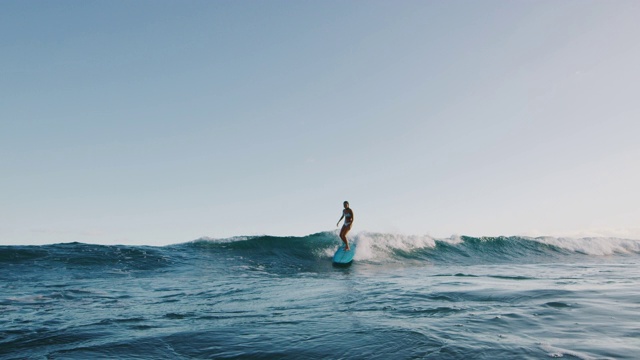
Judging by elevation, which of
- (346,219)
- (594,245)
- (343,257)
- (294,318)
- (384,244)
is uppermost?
(346,219)

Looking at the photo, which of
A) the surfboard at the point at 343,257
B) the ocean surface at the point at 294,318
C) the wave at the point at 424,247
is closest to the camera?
the ocean surface at the point at 294,318

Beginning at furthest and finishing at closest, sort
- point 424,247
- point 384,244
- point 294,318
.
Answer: point 424,247
point 384,244
point 294,318

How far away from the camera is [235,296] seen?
7.23m

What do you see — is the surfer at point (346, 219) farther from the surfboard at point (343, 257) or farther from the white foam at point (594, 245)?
the white foam at point (594, 245)

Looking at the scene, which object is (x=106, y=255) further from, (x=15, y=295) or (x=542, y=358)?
(x=542, y=358)

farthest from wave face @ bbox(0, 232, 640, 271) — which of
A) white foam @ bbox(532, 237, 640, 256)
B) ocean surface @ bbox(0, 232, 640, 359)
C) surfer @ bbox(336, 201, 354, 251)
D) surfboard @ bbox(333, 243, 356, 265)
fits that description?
surfer @ bbox(336, 201, 354, 251)

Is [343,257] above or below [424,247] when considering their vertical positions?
below

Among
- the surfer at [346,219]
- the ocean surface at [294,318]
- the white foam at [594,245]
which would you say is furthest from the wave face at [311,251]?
the surfer at [346,219]

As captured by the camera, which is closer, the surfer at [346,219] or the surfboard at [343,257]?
the surfboard at [343,257]

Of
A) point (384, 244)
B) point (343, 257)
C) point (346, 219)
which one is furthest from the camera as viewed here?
point (384, 244)

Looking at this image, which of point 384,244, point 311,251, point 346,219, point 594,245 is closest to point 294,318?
point 346,219

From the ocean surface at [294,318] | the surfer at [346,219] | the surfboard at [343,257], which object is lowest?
the ocean surface at [294,318]

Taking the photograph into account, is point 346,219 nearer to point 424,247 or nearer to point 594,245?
point 424,247

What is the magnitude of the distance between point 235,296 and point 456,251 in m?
16.5
